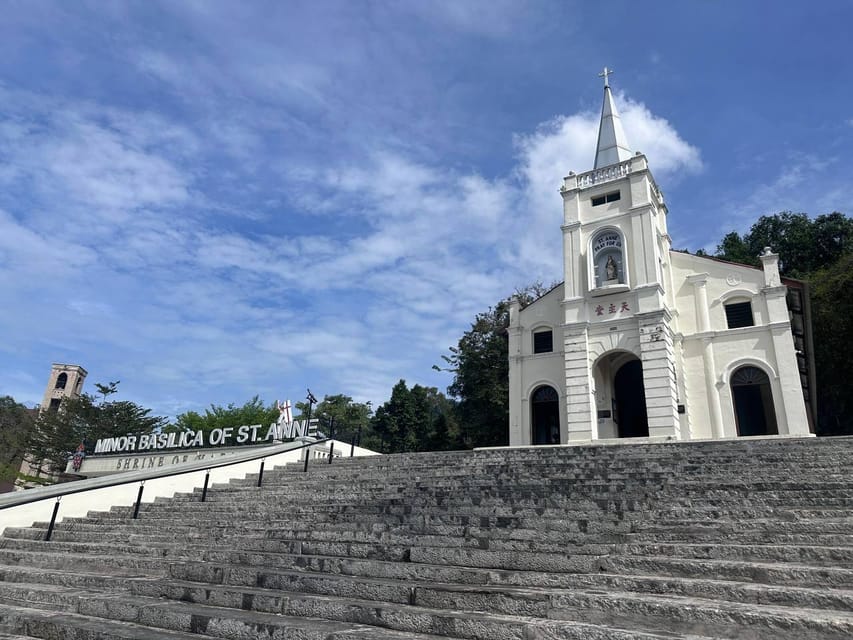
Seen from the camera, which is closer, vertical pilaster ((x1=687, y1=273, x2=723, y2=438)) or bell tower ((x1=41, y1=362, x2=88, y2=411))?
vertical pilaster ((x1=687, y1=273, x2=723, y2=438))

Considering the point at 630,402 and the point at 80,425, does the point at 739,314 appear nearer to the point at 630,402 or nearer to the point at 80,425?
the point at 630,402

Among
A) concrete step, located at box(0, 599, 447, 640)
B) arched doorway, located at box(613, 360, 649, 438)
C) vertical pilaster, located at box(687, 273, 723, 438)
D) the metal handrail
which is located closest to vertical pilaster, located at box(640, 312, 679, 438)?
vertical pilaster, located at box(687, 273, 723, 438)

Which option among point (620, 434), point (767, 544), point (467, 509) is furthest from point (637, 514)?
point (620, 434)

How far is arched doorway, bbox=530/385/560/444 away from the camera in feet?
69.9

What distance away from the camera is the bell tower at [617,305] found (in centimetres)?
1861

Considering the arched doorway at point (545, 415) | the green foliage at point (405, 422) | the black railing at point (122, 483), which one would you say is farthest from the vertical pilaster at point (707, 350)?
the green foliage at point (405, 422)

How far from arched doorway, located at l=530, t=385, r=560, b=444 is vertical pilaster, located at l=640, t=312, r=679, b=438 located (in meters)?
3.95

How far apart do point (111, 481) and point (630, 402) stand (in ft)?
58.0

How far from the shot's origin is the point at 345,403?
56.8 meters

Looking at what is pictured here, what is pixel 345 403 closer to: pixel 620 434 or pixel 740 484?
pixel 620 434

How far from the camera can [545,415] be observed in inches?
853

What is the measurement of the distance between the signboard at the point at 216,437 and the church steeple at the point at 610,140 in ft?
55.7

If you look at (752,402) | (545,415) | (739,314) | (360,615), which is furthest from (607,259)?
(360,615)

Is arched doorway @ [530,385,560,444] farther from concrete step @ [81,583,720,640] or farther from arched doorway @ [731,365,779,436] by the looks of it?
concrete step @ [81,583,720,640]
